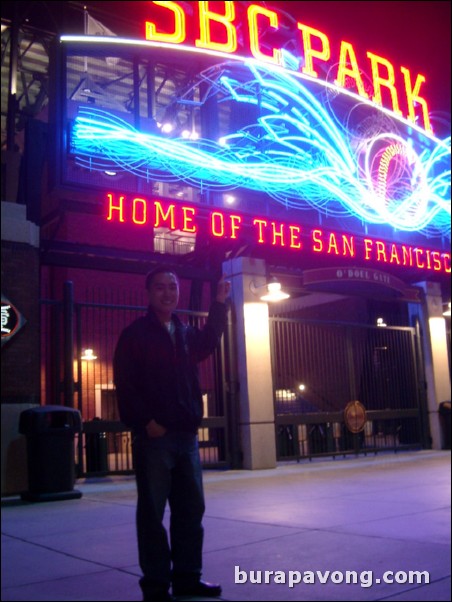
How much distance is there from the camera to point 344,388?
1505 centimetres

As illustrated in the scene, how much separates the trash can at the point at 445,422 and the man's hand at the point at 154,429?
14513 millimetres

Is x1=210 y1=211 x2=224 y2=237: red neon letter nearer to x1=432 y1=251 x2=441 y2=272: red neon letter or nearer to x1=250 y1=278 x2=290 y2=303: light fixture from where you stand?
x1=250 y1=278 x2=290 y2=303: light fixture

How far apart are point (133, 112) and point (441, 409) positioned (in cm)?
1016

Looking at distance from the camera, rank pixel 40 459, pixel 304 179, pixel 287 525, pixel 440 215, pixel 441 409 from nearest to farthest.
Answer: pixel 287 525 < pixel 40 459 < pixel 304 179 < pixel 441 409 < pixel 440 215

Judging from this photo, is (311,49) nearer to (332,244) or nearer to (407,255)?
(332,244)

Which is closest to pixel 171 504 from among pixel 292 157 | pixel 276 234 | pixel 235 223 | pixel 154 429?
pixel 154 429

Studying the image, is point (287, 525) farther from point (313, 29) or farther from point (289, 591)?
point (313, 29)

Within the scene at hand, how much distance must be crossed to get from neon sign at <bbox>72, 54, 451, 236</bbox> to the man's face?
399 inches

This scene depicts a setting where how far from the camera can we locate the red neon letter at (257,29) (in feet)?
50.0

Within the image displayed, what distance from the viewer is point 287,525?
5.66 meters

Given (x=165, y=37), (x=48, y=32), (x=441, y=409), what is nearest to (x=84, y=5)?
(x=48, y=32)

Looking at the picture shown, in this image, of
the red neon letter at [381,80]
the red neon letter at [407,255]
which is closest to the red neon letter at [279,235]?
the red neon letter at [407,255]

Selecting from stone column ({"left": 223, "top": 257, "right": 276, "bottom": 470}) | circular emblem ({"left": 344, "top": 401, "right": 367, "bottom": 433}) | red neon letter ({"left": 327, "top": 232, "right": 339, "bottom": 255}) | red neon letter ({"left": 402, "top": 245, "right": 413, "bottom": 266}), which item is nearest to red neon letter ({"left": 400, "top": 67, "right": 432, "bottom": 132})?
red neon letter ({"left": 402, "top": 245, "right": 413, "bottom": 266})

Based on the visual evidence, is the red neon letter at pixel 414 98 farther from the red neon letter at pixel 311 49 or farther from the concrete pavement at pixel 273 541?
the concrete pavement at pixel 273 541
